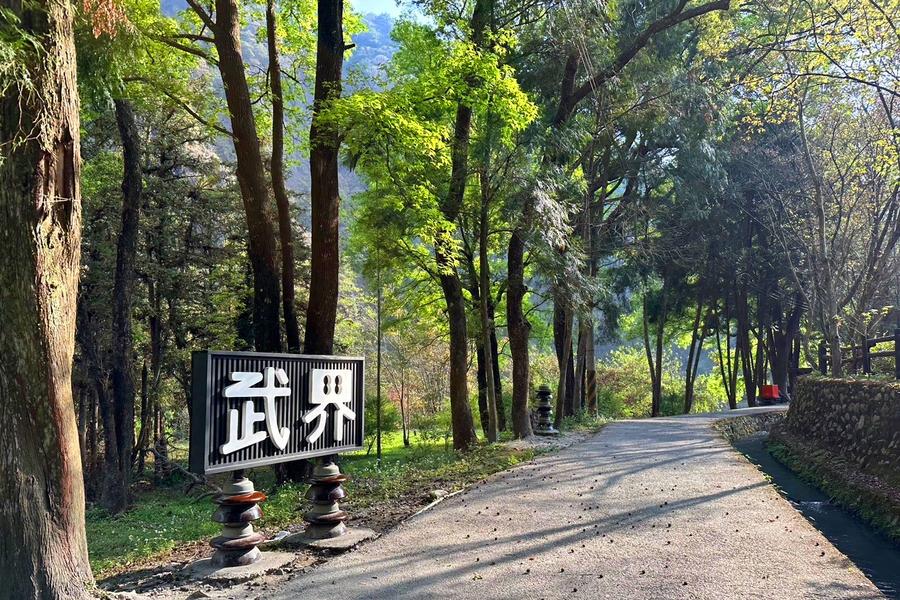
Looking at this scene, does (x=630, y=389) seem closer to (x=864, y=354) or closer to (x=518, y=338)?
(x=864, y=354)

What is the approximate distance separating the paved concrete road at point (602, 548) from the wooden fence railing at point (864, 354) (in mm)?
4799

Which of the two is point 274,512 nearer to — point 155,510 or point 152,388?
point 155,510

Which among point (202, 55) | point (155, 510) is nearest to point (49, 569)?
point (202, 55)

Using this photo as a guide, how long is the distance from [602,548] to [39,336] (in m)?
4.95

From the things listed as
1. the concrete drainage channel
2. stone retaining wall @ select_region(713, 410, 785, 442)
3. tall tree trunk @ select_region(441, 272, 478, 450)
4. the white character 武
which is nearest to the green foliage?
stone retaining wall @ select_region(713, 410, 785, 442)

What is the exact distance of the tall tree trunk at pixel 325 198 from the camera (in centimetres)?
1070

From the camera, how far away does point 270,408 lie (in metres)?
5.79

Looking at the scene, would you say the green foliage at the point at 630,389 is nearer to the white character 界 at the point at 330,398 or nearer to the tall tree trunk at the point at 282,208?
the tall tree trunk at the point at 282,208

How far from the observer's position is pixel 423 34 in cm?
1398

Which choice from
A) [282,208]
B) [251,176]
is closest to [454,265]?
[282,208]

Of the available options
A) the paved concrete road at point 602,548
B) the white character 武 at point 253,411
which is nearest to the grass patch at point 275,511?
the paved concrete road at point 602,548

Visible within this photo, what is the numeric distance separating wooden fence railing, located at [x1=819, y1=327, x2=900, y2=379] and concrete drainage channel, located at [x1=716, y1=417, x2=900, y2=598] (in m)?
2.67

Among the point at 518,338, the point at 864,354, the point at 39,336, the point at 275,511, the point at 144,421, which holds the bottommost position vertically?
the point at 275,511

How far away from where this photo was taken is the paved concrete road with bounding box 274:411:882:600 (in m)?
4.83
